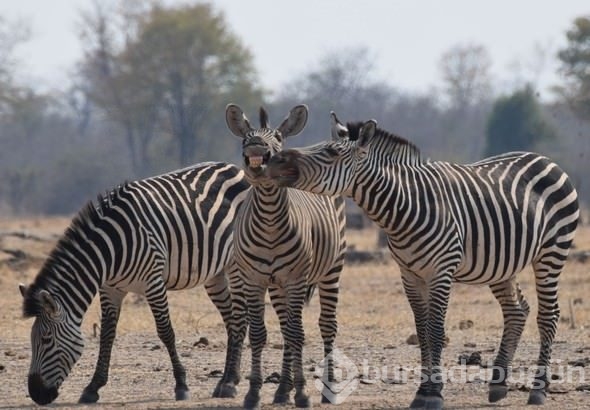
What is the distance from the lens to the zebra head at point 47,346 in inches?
303

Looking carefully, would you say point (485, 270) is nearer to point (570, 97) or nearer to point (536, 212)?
point (536, 212)

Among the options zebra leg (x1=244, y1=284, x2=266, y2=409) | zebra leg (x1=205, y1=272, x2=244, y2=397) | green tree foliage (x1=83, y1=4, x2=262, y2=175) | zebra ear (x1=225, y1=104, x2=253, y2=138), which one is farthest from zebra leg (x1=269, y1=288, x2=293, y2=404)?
green tree foliage (x1=83, y1=4, x2=262, y2=175)

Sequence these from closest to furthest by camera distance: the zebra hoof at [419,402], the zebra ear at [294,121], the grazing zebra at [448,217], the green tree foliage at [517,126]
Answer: the grazing zebra at [448,217]
the zebra hoof at [419,402]
the zebra ear at [294,121]
the green tree foliage at [517,126]

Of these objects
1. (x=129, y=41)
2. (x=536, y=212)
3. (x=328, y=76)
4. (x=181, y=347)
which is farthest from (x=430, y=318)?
(x=328, y=76)

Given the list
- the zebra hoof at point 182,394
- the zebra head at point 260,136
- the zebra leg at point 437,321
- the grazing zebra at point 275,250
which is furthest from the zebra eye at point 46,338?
the zebra leg at point 437,321

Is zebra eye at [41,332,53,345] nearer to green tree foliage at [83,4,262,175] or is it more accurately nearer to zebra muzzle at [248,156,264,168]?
zebra muzzle at [248,156,264,168]

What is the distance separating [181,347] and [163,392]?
221 cm

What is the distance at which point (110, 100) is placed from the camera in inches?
1981

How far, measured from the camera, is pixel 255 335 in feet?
26.4

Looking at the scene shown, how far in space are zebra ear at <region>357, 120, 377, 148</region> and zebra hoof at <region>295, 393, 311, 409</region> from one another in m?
1.59

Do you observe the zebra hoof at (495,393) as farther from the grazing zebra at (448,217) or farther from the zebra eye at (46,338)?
the zebra eye at (46,338)

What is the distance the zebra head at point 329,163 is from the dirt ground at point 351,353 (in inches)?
55.7

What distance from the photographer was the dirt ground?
→ 8.33 m

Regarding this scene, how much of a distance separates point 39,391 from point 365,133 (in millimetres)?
2478
